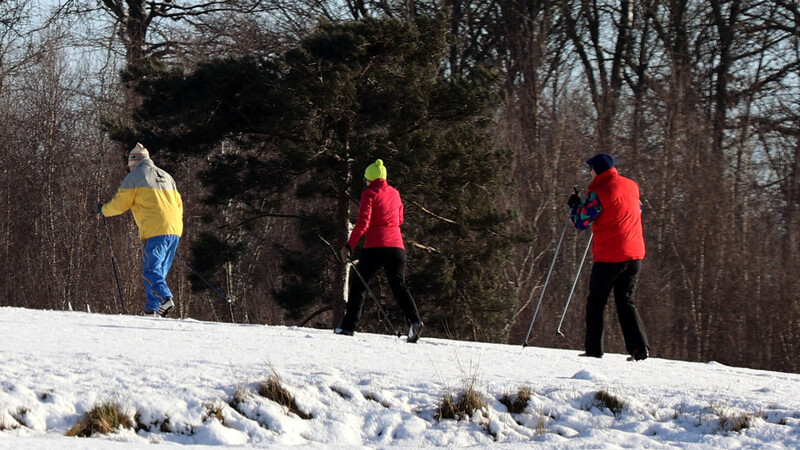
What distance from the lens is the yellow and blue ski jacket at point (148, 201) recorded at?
1100 centimetres

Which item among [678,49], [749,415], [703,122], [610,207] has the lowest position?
[749,415]

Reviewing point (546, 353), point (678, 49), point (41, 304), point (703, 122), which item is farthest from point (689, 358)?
point (41, 304)

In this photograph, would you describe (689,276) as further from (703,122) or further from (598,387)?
(598,387)

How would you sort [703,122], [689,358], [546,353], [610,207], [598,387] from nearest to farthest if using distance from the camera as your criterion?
[598,387]
[610,207]
[546,353]
[689,358]
[703,122]

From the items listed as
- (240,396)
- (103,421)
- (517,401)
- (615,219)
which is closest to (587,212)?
(615,219)

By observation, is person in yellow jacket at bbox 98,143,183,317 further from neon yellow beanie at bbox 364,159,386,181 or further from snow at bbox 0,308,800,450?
snow at bbox 0,308,800,450

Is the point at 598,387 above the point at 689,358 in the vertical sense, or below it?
above

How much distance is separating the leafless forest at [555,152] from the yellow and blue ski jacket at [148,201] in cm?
1106

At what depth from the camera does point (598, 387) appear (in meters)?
7.22

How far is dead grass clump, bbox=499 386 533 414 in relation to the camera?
6.72 meters

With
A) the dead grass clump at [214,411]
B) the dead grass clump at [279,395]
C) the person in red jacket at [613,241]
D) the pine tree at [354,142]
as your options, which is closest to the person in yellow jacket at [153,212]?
the person in red jacket at [613,241]

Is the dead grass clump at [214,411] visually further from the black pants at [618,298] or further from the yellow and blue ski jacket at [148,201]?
the yellow and blue ski jacket at [148,201]

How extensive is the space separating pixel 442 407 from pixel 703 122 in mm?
24612

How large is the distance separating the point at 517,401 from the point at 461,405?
1.39 feet
